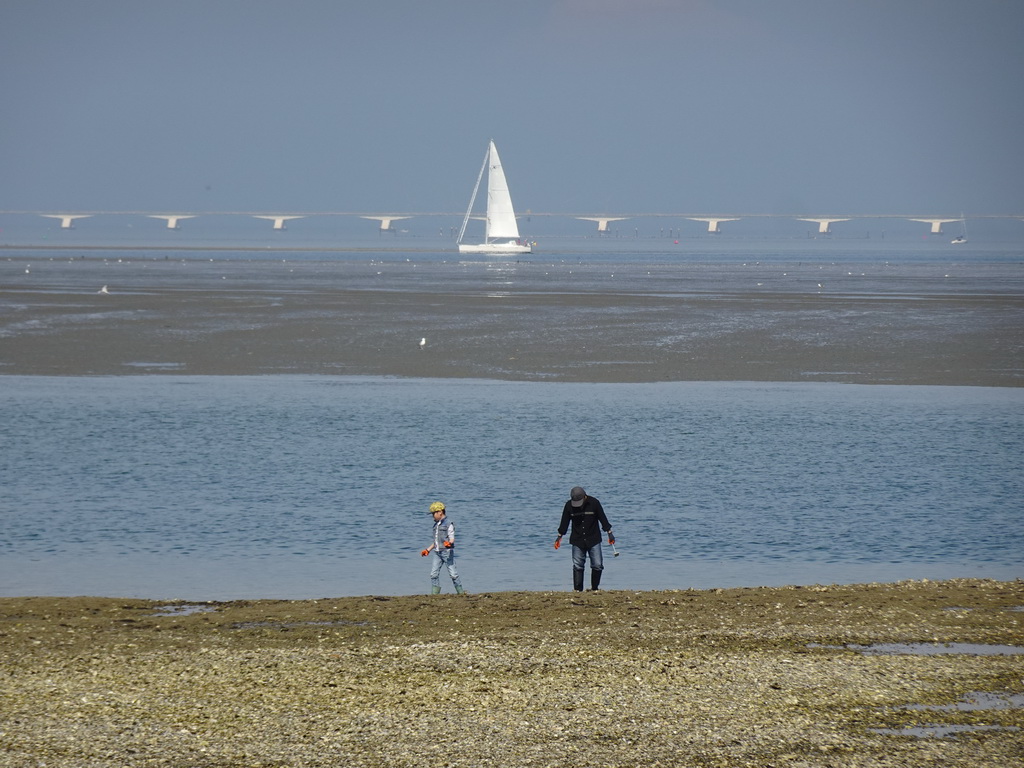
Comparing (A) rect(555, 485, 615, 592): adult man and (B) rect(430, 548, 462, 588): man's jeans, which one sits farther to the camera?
(B) rect(430, 548, 462, 588): man's jeans

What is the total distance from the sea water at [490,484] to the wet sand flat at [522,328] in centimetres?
418

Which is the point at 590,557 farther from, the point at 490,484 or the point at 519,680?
the point at 490,484

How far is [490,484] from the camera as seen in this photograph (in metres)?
25.6

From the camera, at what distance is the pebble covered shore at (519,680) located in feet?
35.8

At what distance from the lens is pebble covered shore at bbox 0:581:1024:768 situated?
35.8 ft

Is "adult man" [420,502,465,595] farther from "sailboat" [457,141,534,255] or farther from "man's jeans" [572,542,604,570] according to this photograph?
"sailboat" [457,141,534,255]

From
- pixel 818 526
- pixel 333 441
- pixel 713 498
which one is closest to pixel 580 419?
pixel 333 441

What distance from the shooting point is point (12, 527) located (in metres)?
21.9

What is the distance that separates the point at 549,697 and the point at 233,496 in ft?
44.1

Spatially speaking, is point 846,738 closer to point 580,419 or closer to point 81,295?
point 580,419

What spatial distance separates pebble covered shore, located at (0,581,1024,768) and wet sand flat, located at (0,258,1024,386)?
85.9ft

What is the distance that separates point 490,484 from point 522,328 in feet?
102

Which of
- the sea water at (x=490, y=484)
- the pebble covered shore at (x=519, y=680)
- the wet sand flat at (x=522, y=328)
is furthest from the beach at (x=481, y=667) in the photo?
the wet sand flat at (x=522, y=328)

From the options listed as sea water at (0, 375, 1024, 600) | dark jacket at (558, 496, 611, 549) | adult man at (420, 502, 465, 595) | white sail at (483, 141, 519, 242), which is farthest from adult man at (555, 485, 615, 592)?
white sail at (483, 141, 519, 242)
